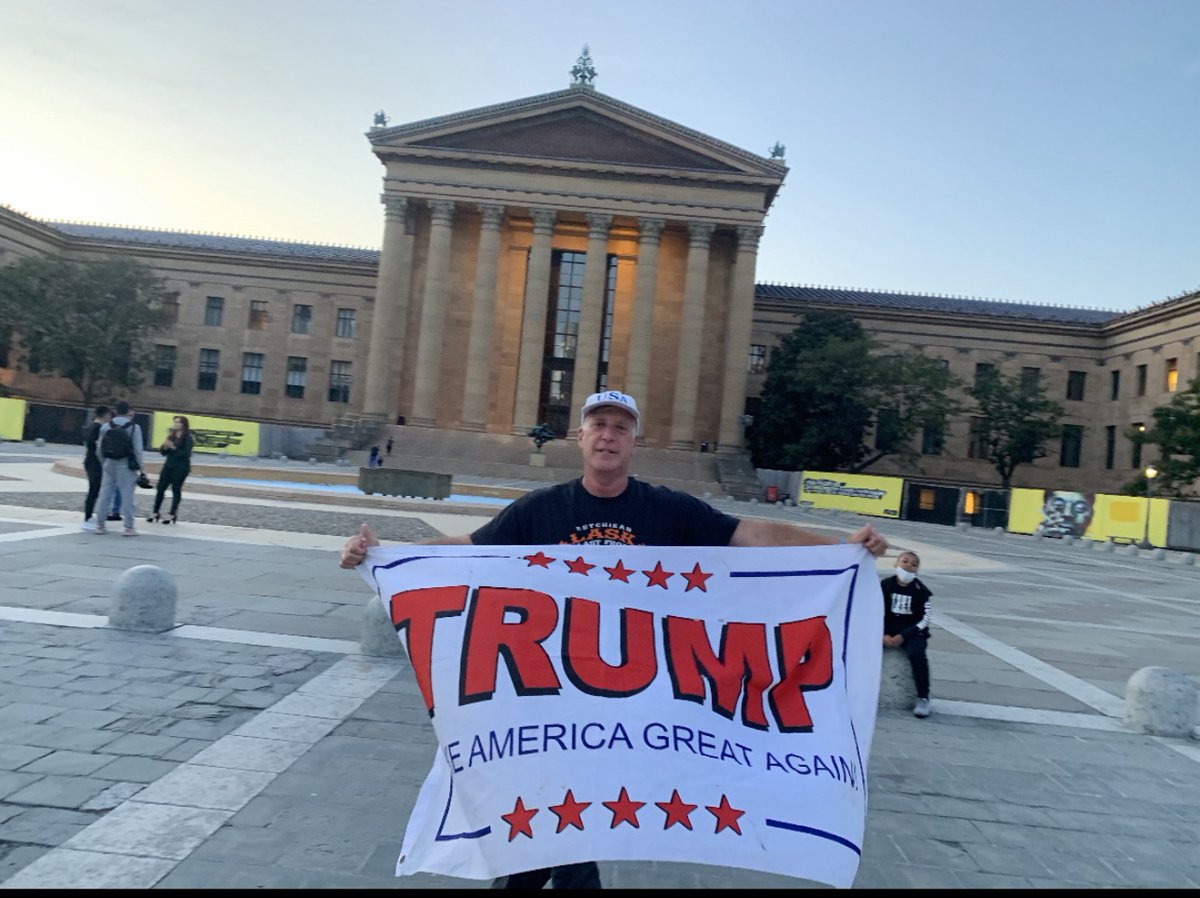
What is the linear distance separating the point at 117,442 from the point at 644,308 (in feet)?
128

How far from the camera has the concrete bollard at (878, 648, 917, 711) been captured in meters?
7.04

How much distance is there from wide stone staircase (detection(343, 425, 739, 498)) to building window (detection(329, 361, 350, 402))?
1425cm

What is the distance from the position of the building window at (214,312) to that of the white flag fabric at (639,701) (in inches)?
2558

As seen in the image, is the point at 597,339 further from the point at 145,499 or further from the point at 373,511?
the point at 145,499

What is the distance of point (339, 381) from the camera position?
203 ft

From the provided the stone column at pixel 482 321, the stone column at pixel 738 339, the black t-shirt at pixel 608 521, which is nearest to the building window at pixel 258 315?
the stone column at pixel 482 321

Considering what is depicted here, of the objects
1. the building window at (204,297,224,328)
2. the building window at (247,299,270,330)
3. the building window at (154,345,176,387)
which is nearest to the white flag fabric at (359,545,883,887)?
the building window at (247,299,270,330)

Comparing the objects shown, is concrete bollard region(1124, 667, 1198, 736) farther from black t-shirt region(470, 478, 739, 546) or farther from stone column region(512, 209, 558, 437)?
stone column region(512, 209, 558, 437)

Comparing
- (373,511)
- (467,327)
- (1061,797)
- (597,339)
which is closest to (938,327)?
(597,339)

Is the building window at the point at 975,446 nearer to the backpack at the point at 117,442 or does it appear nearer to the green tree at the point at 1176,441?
the green tree at the point at 1176,441

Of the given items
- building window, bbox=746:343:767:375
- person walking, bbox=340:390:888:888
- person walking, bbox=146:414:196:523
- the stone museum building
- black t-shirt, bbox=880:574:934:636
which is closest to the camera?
person walking, bbox=340:390:888:888

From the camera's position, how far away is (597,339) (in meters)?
50.0

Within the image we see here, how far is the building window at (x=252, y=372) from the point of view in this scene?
61.7m

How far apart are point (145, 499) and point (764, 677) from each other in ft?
62.5
